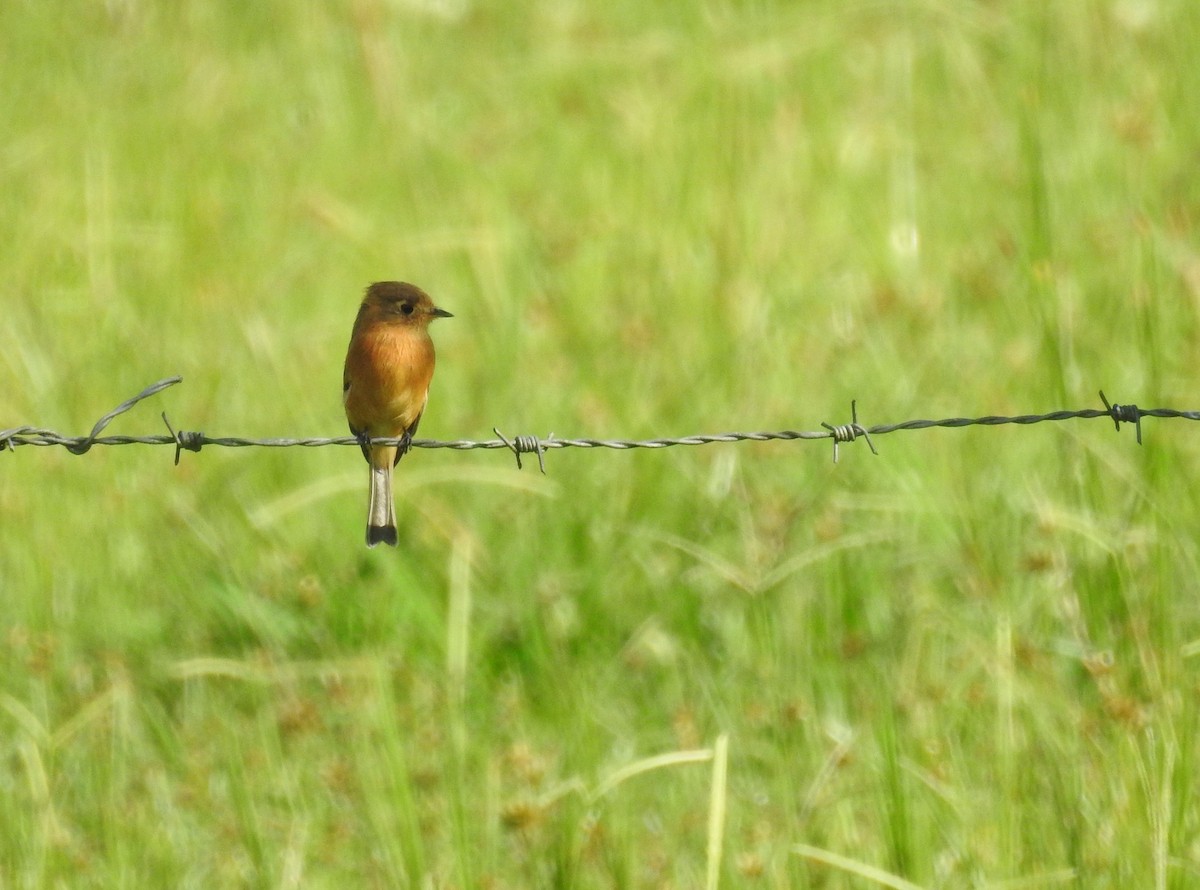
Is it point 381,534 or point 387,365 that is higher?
point 387,365

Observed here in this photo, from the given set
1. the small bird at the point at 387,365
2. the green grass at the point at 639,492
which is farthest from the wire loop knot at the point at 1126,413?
the small bird at the point at 387,365

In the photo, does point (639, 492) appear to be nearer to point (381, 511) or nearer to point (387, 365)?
point (381, 511)

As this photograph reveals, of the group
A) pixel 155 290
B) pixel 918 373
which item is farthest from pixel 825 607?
pixel 155 290

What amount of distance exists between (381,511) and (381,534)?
127 mm

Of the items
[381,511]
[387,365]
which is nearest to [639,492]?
[381,511]

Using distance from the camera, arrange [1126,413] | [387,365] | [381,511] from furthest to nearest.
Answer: [381,511] < [387,365] < [1126,413]

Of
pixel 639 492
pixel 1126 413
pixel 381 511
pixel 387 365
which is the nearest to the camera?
pixel 1126 413

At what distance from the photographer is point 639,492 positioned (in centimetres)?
443

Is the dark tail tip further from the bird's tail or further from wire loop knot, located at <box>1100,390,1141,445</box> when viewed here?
wire loop knot, located at <box>1100,390,1141,445</box>

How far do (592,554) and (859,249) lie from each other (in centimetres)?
209

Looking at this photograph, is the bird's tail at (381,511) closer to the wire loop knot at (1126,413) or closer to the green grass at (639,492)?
the green grass at (639,492)

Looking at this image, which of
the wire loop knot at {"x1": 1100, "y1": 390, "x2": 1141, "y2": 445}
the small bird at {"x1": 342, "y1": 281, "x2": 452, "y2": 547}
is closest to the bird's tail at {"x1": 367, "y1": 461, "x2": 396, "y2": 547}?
the small bird at {"x1": 342, "y1": 281, "x2": 452, "y2": 547}

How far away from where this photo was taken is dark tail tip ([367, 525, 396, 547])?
11.7 feet

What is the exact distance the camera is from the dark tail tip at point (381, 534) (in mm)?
3576
